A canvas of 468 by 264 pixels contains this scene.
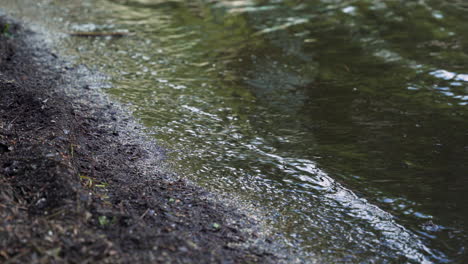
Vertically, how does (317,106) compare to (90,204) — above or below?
below

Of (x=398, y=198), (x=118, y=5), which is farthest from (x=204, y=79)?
(x=118, y=5)

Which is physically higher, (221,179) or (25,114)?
(25,114)

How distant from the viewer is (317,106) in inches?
194

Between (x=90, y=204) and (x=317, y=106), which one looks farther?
(x=317, y=106)

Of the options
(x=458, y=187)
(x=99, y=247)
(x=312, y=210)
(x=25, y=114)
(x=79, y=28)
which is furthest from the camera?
(x=79, y=28)

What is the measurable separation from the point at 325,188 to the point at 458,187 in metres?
0.96

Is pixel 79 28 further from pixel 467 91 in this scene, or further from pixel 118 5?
pixel 467 91

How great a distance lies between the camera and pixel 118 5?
9266 mm

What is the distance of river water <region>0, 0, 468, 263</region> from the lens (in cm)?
318

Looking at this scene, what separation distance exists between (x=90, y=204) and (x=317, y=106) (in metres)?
2.85

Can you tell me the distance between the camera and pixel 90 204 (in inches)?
107

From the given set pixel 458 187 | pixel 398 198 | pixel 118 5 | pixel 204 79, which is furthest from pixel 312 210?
pixel 118 5

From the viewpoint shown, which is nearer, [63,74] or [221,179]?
[221,179]

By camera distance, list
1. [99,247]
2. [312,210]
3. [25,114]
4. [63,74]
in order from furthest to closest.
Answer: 1. [63,74]
2. [25,114]
3. [312,210]
4. [99,247]
